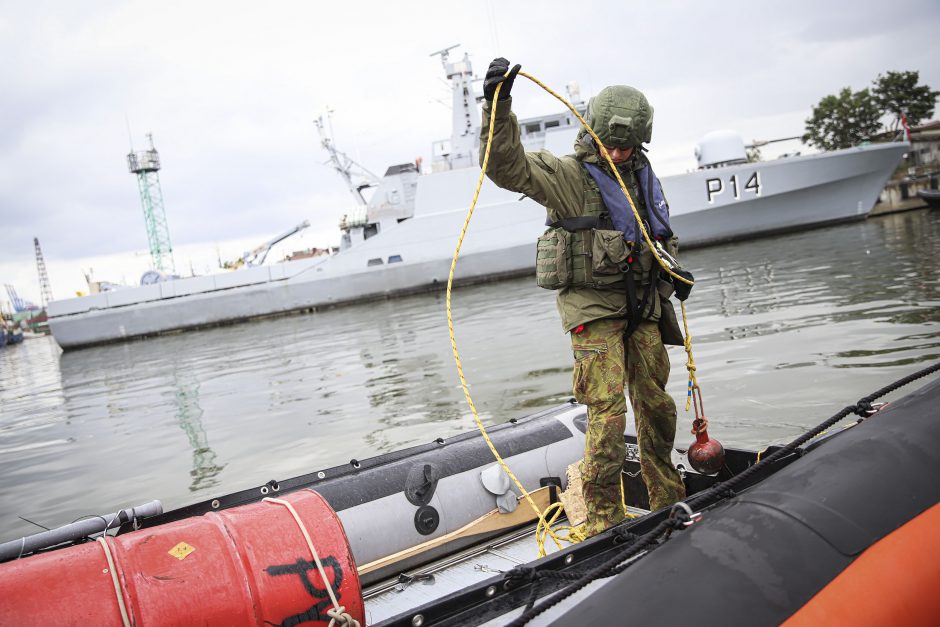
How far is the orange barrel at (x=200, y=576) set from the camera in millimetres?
1609

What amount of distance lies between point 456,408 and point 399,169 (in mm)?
20514

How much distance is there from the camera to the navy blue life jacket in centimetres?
252

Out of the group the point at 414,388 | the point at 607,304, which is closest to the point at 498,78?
the point at 607,304

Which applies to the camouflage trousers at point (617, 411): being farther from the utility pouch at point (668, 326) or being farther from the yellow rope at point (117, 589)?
the yellow rope at point (117, 589)

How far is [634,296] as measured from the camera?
252 cm

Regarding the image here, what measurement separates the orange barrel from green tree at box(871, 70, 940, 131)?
3984 centimetres

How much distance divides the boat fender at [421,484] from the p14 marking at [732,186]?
21.6 meters

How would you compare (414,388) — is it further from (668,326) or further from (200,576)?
(200,576)

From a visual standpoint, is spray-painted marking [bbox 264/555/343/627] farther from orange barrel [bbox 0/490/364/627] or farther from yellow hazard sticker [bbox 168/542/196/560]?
yellow hazard sticker [bbox 168/542/196/560]

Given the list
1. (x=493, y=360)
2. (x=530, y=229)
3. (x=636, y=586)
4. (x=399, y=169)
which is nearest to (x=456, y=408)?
(x=493, y=360)

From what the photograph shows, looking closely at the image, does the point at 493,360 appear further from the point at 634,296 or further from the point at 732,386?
the point at 634,296

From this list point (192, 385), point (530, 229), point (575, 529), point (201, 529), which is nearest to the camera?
point (201, 529)

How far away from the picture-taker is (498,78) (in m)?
2.14

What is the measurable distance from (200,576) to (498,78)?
67.2 inches
